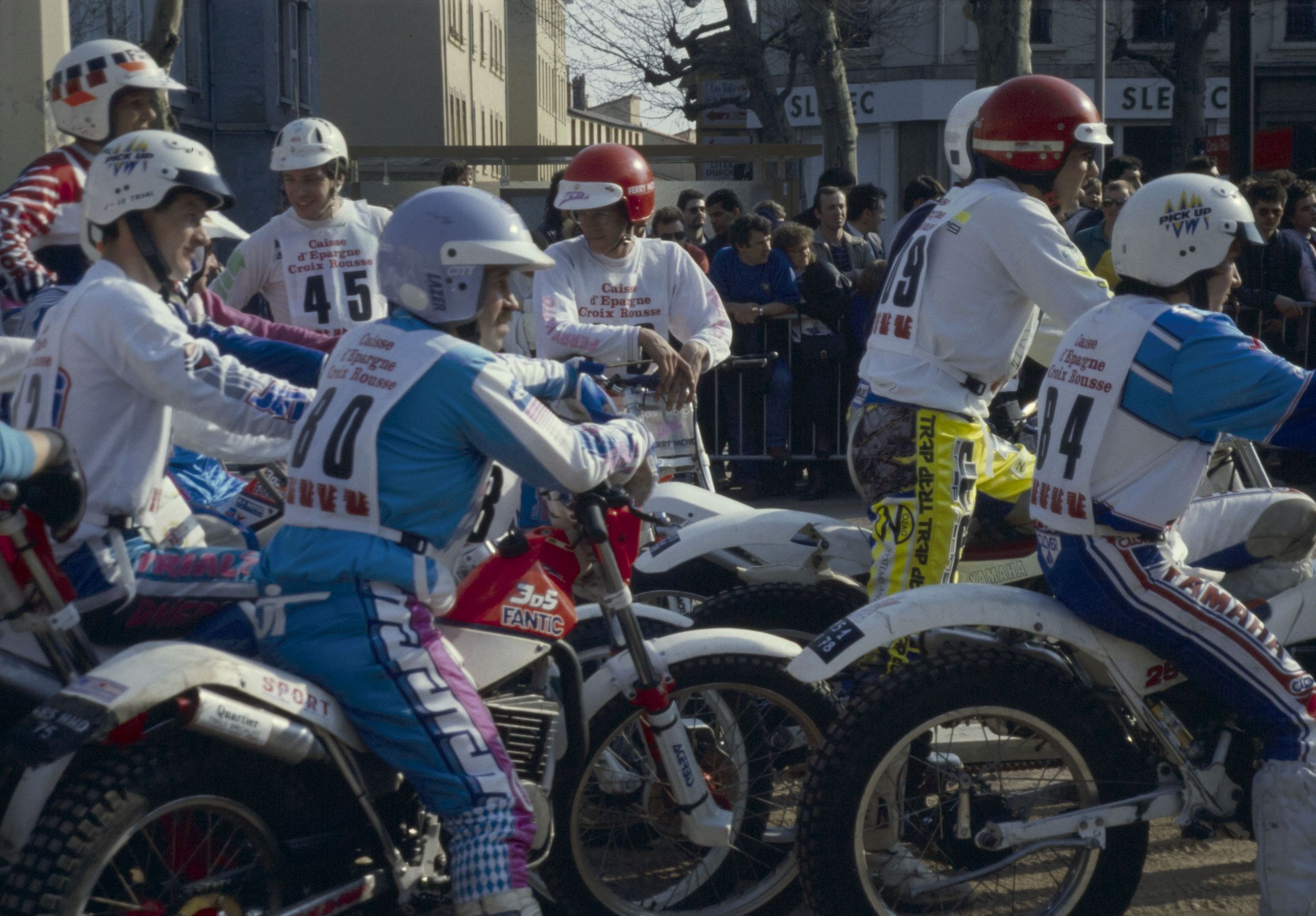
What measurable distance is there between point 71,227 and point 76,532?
6.30 feet

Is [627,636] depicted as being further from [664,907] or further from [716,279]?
[716,279]

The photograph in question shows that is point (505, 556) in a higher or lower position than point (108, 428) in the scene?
lower

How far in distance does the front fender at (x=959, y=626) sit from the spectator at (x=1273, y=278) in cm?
768

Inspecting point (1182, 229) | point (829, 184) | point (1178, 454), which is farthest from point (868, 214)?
point (1178, 454)

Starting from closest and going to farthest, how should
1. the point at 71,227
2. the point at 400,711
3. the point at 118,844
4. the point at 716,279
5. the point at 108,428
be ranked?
the point at 118,844 → the point at 400,711 → the point at 108,428 → the point at 71,227 → the point at 716,279

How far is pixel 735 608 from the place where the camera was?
15.5ft

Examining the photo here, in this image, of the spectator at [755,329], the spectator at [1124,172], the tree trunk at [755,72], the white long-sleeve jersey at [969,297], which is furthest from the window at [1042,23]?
the white long-sleeve jersey at [969,297]

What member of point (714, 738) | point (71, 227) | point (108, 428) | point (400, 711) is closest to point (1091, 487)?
point (714, 738)

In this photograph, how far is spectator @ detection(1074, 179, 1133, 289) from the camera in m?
8.88

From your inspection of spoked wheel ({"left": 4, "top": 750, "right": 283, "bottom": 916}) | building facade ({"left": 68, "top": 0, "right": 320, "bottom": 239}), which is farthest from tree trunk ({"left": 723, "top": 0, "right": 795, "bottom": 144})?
spoked wheel ({"left": 4, "top": 750, "right": 283, "bottom": 916})

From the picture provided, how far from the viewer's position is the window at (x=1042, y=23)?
37.5 m

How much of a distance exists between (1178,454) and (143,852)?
241cm

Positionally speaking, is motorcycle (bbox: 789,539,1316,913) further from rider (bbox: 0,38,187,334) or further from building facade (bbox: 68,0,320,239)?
building facade (bbox: 68,0,320,239)

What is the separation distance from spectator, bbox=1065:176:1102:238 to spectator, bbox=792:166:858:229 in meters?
1.71
